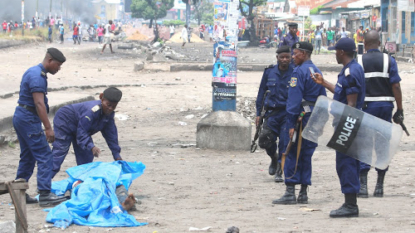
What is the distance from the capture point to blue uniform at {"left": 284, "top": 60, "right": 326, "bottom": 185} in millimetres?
6277

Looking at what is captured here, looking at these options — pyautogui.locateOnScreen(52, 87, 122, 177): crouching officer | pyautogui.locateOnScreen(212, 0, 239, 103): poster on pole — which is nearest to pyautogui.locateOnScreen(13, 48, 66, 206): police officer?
pyautogui.locateOnScreen(52, 87, 122, 177): crouching officer

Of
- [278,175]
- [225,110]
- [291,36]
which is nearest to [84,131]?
[278,175]

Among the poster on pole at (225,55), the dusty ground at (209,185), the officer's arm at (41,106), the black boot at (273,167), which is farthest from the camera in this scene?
the poster on pole at (225,55)

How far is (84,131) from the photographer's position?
6469 millimetres

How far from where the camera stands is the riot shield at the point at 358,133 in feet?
18.0

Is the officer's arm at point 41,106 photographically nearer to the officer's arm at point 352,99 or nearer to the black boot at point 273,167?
the officer's arm at point 352,99

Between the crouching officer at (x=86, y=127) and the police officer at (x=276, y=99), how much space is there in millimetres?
1978

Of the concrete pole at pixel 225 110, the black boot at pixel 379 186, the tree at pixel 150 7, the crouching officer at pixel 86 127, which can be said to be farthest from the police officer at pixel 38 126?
the tree at pixel 150 7

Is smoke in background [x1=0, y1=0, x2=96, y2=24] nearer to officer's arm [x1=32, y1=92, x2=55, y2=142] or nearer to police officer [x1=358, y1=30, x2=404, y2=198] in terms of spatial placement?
officer's arm [x1=32, y1=92, x2=55, y2=142]

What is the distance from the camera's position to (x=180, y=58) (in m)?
28.6

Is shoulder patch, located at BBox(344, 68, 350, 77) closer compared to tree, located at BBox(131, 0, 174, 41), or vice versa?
shoulder patch, located at BBox(344, 68, 350, 77)

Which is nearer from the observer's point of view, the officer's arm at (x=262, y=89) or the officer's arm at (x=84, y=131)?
the officer's arm at (x=84, y=131)

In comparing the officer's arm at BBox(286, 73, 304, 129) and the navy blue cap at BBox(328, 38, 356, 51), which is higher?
the navy blue cap at BBox(328, 38, 356, 51)

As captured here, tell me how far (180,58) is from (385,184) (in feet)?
70.6
